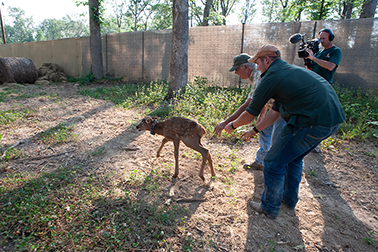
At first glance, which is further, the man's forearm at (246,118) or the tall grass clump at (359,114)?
the tall grass clump at (359,114)

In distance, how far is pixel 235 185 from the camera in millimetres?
3658

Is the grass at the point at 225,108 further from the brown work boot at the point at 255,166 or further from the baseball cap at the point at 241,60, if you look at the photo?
the baseball cap at the point at 241,60

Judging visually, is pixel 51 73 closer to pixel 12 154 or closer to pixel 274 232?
pixel 12 154

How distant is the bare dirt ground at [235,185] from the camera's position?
2674 millimetres

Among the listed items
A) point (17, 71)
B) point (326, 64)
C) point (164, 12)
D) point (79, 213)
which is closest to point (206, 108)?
point (326, 64)

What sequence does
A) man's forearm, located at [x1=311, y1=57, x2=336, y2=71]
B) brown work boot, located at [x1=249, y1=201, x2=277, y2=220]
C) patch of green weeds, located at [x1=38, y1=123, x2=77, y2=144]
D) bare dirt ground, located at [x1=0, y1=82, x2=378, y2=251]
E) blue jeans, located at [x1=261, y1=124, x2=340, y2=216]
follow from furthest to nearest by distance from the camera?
patch of green weeds, located at [x1=38, y1=123, x2=77, y2=144] < man's forearm, located at [x1=311, y1=57, x2=336, y2=71] < brown work boot, located at [x1=249, y1=201, x2=277, y2=220] < bare dirt ground, located at [x1=0, y1=82, x2=378, y2=251] < blue jeans, located at [x1=261, y1=124, x2=340, y2=216]

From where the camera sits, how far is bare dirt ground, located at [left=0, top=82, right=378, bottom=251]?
2.67 m

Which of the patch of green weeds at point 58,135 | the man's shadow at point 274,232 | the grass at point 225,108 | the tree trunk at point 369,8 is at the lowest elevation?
the man's shadow at point 274,232

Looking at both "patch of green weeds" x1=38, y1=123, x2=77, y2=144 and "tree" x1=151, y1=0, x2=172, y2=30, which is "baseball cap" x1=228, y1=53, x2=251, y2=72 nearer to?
"patch of green weeds" x1=38, y1=123, x2=77, y2=144

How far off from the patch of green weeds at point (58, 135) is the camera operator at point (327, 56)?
5.43 metres

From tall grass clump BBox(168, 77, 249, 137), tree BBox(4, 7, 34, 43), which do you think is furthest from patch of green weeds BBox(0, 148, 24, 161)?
tree BBox(4, 7, 34, 43)

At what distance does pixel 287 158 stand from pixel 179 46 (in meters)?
6.23

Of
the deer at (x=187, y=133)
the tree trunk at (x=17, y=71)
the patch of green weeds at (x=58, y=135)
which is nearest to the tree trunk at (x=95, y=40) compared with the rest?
the tree trunk at (x=17, y=71)

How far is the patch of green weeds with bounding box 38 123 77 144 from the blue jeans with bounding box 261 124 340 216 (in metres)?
4.11
